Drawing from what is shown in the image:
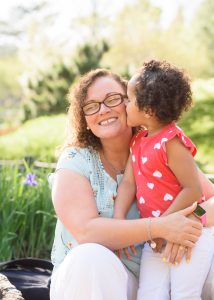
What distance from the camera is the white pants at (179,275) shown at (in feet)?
7.39

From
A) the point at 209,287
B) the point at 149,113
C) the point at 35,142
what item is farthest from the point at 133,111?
the point at 35,142

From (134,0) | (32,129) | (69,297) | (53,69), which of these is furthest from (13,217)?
(134,0)

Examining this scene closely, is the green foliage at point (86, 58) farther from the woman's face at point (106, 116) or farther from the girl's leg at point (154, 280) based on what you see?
the girl's leg at point (154, 280)

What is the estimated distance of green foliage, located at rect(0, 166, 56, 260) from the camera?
402cm

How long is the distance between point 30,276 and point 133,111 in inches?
44.2

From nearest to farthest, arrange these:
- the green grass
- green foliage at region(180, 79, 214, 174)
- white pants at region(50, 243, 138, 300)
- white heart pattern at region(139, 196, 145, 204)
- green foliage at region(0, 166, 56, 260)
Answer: white pants at region(50, 243, 138, 300) → white heart pattern at region(139, 196, 145, 204) → green foliage at region(0, 166, 56, 260) → green foliage at region(180, 79, 214, 174) → the green grass

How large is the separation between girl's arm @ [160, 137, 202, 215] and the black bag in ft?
2.81

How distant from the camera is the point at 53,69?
55.3 ft

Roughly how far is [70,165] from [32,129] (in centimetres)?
1019

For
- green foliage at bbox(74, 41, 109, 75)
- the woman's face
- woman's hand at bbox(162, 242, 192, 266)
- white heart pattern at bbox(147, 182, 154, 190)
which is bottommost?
woman's hand at bbox(162, 242, 192, 266)

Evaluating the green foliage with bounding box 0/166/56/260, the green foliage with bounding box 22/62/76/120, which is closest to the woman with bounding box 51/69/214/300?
the green foliage with bounding box 0/166/56/260

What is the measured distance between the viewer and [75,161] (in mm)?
2525

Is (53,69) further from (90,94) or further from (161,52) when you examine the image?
(90,94)

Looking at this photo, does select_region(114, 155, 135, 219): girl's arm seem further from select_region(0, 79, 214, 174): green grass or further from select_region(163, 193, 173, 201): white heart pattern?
select_region(0, 79, 214, 174): green grass
